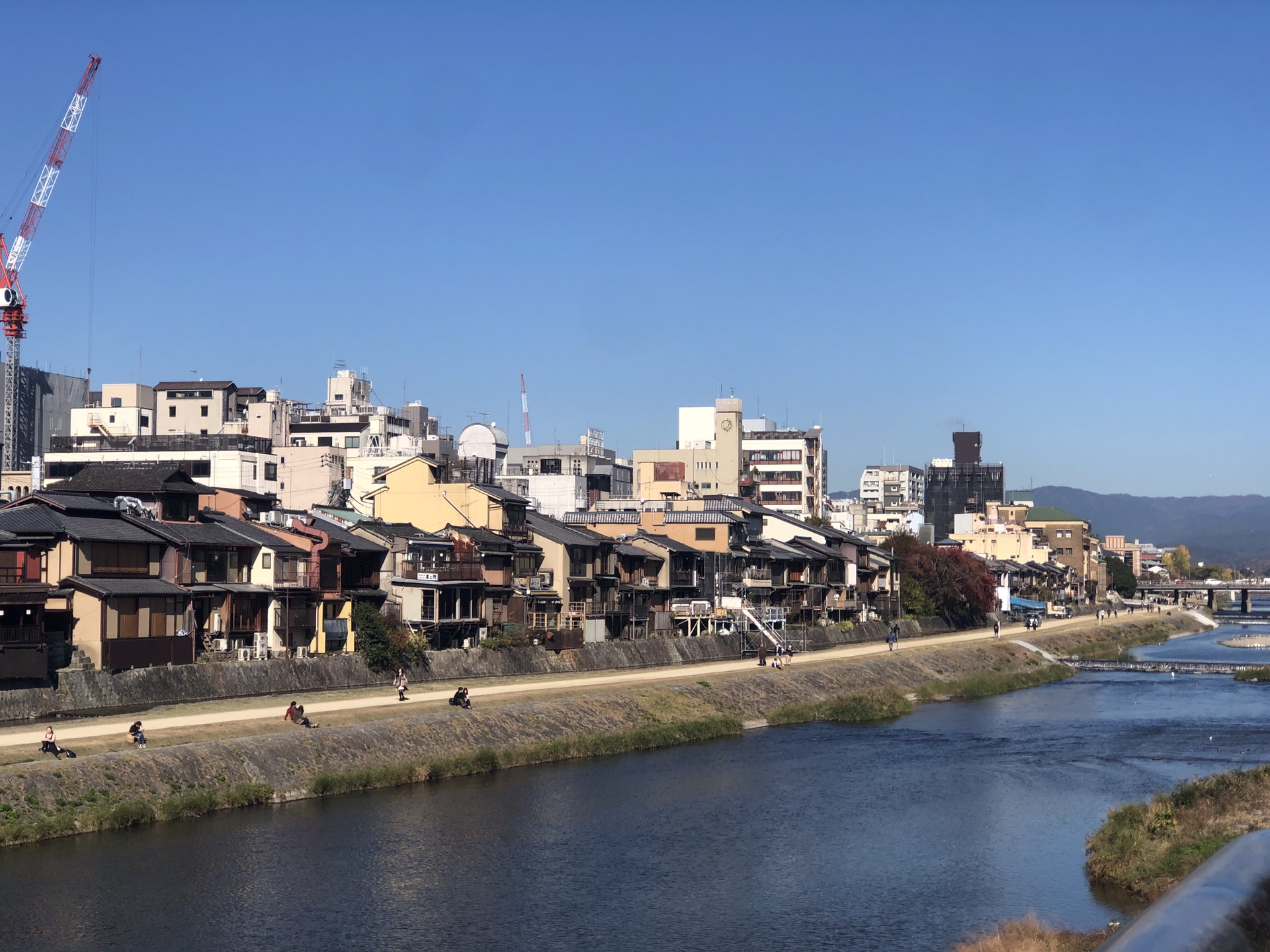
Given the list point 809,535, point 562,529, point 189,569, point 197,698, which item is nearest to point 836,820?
point 197,698

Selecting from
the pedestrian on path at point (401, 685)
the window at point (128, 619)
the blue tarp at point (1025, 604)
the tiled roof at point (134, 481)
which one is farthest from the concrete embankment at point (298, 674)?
the blue tarp at point (1025, 604)

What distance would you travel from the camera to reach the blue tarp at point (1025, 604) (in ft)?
549

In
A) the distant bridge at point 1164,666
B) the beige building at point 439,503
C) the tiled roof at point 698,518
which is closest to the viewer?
the beige building at point 439,503

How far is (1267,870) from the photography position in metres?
25.5

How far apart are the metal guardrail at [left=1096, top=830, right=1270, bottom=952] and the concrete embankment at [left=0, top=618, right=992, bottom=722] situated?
3789 cm

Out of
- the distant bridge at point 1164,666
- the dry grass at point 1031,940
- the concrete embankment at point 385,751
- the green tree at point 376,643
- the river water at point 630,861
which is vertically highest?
the green tree at point 376,643

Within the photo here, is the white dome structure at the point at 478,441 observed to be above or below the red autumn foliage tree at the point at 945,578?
above

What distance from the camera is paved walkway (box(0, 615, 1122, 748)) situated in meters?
44.7

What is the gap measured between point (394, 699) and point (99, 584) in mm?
13257

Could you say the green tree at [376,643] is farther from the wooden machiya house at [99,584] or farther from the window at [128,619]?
the window at [128,619]

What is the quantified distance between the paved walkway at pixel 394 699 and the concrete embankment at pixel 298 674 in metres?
1.04

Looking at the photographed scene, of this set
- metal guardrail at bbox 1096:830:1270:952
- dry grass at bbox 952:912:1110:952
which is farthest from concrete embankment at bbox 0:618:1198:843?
metal guardrail at bbox 1096:830:1270:952

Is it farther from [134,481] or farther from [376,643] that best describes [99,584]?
[376,643]

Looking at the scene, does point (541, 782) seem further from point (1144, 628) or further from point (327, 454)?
point (1144, 628)
